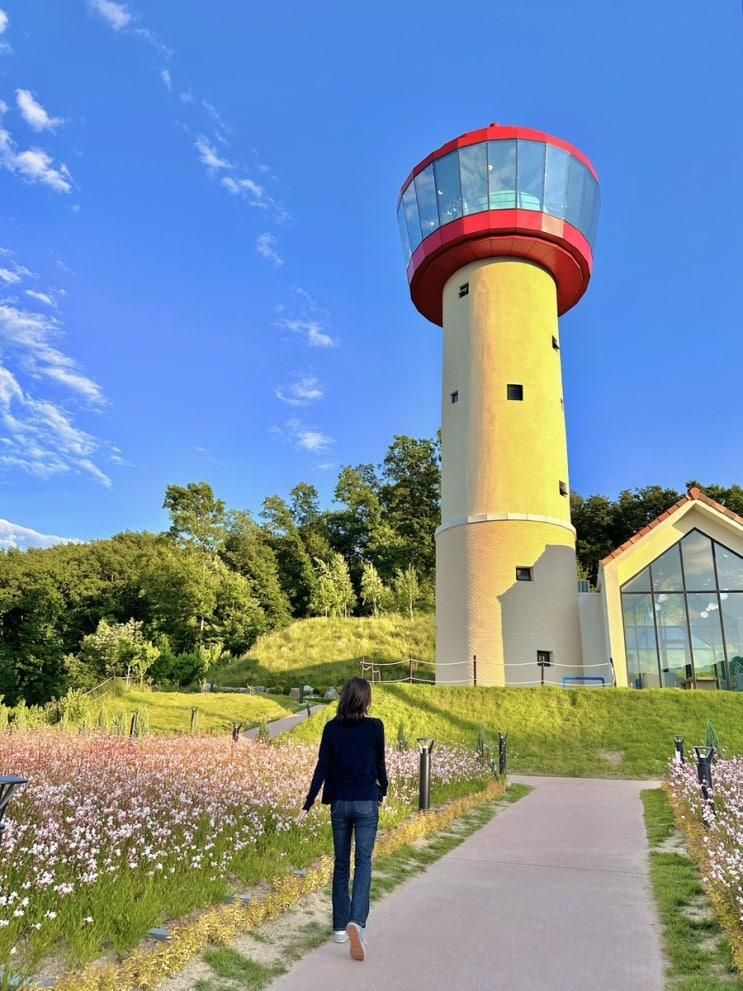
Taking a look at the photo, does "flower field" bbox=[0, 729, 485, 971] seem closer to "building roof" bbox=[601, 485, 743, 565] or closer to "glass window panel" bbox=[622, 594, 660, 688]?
"glass window panel" bbox=[622, 594, 660, 688]

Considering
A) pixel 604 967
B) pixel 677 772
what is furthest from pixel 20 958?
pixel 677 772

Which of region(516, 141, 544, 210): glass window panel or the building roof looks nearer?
the building roof

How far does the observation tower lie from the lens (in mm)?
20141

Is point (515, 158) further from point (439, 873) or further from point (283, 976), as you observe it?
point (283, 976)

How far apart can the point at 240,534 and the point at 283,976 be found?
4754cm

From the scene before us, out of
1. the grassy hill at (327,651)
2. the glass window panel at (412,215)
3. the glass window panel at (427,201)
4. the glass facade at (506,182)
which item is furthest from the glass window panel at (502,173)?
the grassy hill at (327,651)

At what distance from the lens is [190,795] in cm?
718

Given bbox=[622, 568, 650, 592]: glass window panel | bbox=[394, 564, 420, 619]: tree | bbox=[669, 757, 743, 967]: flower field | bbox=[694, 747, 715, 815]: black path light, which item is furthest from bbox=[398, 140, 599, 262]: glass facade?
bbox=[394, 564, 420, 619]: tree

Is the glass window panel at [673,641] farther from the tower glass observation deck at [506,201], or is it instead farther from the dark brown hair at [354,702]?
the dark brown hair at [354,702]

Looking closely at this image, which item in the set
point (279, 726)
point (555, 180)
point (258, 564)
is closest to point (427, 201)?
point (555, 180)

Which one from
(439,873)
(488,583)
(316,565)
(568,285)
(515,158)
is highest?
(515,158)

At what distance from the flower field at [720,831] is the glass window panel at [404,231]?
20.8 meters

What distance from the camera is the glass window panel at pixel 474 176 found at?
896 inches

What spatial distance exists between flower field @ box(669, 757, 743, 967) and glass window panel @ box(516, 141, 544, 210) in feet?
60.8
